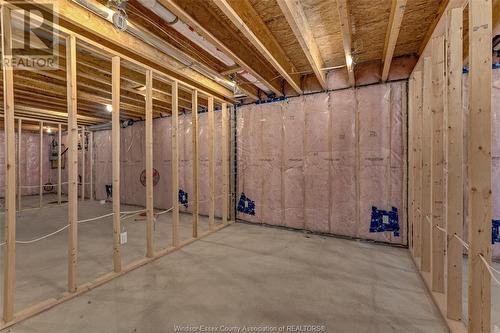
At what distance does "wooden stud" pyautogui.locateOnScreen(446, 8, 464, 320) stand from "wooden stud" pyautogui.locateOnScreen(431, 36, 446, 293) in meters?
0.28

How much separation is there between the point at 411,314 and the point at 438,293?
1.58 feet

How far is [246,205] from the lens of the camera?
4684 mm

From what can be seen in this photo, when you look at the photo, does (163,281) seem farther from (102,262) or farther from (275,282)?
(275,282)

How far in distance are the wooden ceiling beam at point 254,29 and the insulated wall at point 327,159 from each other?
3.59 ft

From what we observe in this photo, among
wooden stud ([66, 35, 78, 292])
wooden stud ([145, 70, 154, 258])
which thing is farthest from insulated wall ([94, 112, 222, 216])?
wooden stud ([66, 35, 78, 292])

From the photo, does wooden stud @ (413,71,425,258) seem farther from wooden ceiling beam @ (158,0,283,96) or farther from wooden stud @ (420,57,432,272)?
wooden ceiling beam @ (158,0,283,96)

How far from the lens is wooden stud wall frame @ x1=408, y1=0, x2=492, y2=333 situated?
140 cm

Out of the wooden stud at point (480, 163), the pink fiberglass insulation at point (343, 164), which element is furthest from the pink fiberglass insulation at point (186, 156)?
the wooden stud at point (480, 163)

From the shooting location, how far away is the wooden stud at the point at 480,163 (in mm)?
1387

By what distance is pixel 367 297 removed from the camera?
2119mm

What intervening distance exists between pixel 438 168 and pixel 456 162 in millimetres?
349

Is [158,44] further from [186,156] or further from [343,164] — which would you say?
[186,156]

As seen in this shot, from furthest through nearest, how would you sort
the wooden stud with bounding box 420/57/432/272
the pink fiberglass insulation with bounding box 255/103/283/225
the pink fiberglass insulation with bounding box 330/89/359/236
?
the pink fiberglass insulation with bounding box 255/103/283/225
the pink fiberglass insulation with bounding box 330/89/359/236
the wooden stud with bounding box 420/57/432/272

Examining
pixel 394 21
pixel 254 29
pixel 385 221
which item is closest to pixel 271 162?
pixel 385 221
